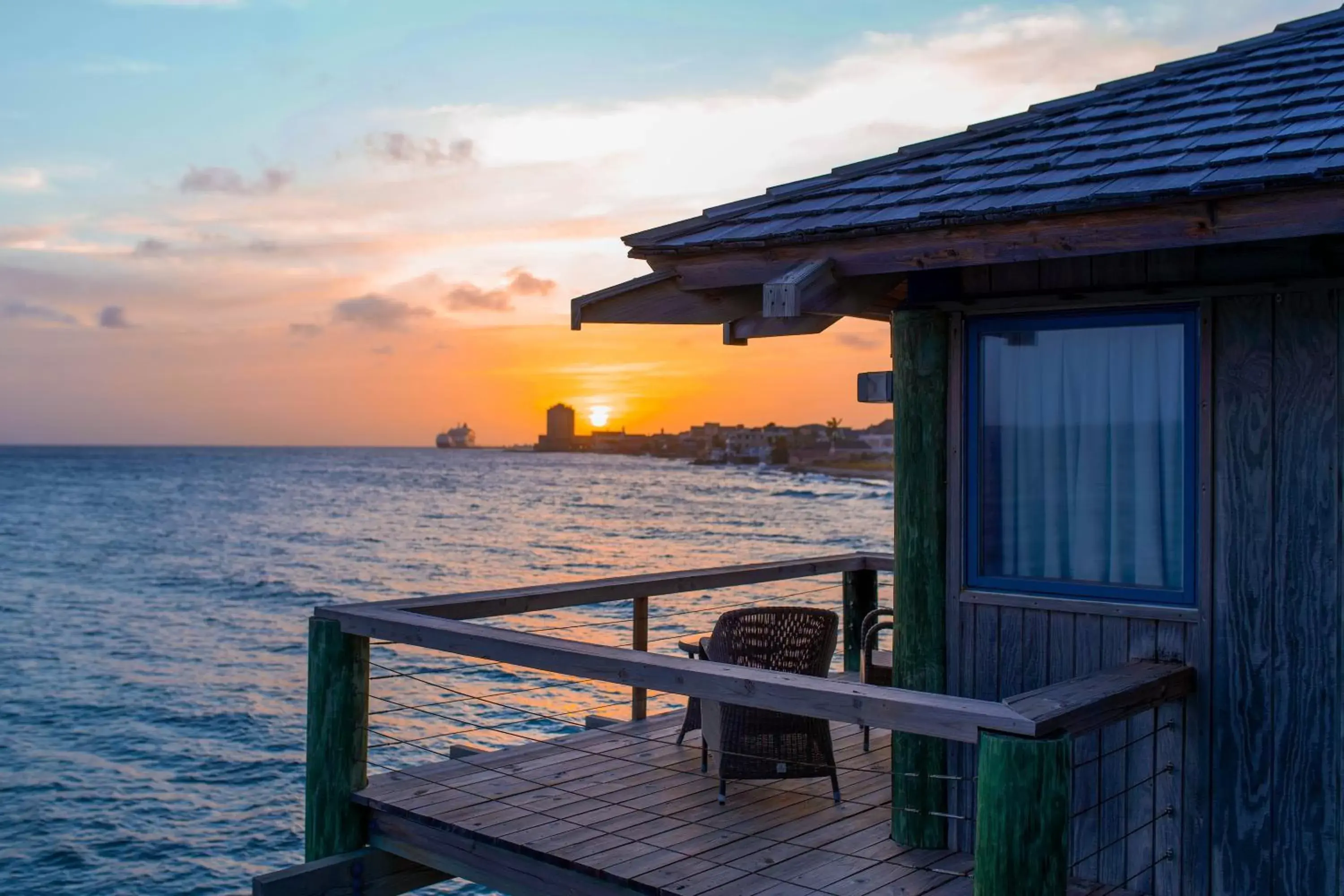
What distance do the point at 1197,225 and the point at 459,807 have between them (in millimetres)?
3934

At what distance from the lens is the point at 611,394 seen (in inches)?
3066

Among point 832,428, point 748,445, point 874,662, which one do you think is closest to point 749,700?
point 874,662

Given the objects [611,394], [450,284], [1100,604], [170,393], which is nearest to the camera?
[1100,604]

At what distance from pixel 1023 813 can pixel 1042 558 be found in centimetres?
159

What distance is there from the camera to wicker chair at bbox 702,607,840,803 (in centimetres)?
551

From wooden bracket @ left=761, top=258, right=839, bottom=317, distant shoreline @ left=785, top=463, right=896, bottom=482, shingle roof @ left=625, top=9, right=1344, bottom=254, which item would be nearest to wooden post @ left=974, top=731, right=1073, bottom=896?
wooden bracket @ left=761, top=258, right=839, bottom=317

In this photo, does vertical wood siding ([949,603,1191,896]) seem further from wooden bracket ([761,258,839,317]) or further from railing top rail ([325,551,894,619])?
railing top rail ([325,551,894,619])

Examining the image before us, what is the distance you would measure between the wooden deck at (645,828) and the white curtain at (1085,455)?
115 centimetres

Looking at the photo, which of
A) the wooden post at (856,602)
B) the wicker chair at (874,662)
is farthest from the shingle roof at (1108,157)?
the wooden post at (856,602)

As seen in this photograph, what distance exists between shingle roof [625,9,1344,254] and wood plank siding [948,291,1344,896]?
2.05 feet

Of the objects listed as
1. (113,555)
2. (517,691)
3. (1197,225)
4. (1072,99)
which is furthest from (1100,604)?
(113,555)

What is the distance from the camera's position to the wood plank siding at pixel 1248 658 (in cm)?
409

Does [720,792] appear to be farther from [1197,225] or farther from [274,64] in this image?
[274,64]

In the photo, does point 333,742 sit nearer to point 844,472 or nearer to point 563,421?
point 844,472
